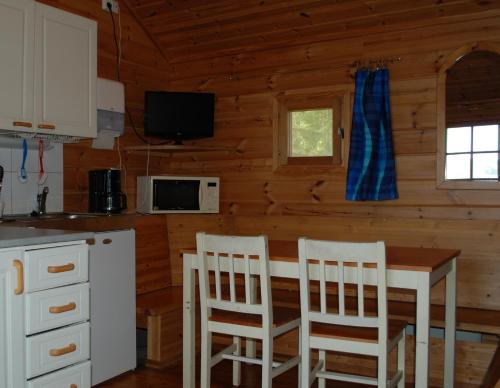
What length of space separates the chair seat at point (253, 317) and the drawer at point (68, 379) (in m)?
0.65

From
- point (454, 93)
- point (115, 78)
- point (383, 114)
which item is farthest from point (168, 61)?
point (454, 93)

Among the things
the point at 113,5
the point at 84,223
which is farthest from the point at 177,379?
the point at 113,5

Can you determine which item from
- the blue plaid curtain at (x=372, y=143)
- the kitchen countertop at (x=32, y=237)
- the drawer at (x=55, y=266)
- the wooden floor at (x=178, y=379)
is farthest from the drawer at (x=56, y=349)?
the blue plaid curtain at (x=372, y=143)

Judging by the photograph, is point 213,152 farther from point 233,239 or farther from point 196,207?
point 233,239

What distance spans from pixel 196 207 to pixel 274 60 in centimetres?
122

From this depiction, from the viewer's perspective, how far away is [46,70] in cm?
303

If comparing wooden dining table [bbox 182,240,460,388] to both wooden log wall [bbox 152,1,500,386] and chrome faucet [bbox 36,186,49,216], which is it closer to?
wooden log wall [bbox 152,1,500,386]

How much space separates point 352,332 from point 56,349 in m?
1.23

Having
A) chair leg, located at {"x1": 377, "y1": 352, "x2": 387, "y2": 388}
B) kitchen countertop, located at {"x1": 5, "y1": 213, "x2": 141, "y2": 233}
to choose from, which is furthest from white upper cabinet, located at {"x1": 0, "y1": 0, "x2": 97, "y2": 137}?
chair leg, located at {"x1": 377, "y1": 352, "x2": 387, "y2": 388}

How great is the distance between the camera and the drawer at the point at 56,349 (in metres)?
1.97

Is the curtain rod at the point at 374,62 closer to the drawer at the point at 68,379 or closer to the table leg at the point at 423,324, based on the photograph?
the table leg at the point at 423,324

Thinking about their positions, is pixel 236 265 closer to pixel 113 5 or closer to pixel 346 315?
pixel 346 315

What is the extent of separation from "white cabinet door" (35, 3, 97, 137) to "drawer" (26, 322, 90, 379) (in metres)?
1.35

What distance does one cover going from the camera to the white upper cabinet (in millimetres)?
2840
